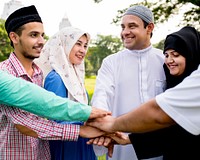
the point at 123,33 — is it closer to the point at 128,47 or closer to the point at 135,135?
the point at 128,47

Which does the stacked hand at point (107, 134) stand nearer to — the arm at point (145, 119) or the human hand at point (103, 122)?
the human hand at point (103, 122)

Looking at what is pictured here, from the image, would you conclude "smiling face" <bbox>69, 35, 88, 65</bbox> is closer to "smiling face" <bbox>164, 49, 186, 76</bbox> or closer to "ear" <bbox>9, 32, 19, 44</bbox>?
"ear" <bbox>9, 32, 19, 44</bbox>

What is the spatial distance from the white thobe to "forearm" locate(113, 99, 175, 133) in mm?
1050

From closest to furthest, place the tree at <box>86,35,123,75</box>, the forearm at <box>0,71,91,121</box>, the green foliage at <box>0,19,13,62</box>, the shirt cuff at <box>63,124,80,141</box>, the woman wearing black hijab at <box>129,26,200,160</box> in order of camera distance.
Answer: the forearm at <box>0,71,91,121</box>
the shirt cuff at <box>63,124,80,141</box>
the woman wearing black hijab at <box>129,26,200,160</box>
the green foliage at <box>0,19,13,62</box>
the tree at <box>86,35,123,75</box>

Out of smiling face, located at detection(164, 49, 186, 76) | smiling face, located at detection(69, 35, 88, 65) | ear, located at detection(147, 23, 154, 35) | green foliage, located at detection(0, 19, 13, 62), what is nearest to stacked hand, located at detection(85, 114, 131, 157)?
smiling face, located at detection(164, 49, 186, 76)

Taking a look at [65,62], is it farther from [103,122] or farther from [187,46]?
[187,46]

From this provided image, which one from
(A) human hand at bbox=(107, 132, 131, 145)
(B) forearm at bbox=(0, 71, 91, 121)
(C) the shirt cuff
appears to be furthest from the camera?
(A) human hand at bbox=(107, 132, 131, 145)

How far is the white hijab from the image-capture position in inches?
114

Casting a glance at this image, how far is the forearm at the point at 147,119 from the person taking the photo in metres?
1.78

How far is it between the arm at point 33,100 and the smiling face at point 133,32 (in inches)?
45.6

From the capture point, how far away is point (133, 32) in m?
3.21

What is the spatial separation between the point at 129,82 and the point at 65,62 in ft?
2.14

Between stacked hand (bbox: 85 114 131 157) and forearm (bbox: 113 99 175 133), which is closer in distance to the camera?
forearm (bbox: 113 99 175 133)

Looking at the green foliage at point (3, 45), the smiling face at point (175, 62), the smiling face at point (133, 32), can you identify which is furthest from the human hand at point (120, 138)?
the green foliage at point (3, 45)
